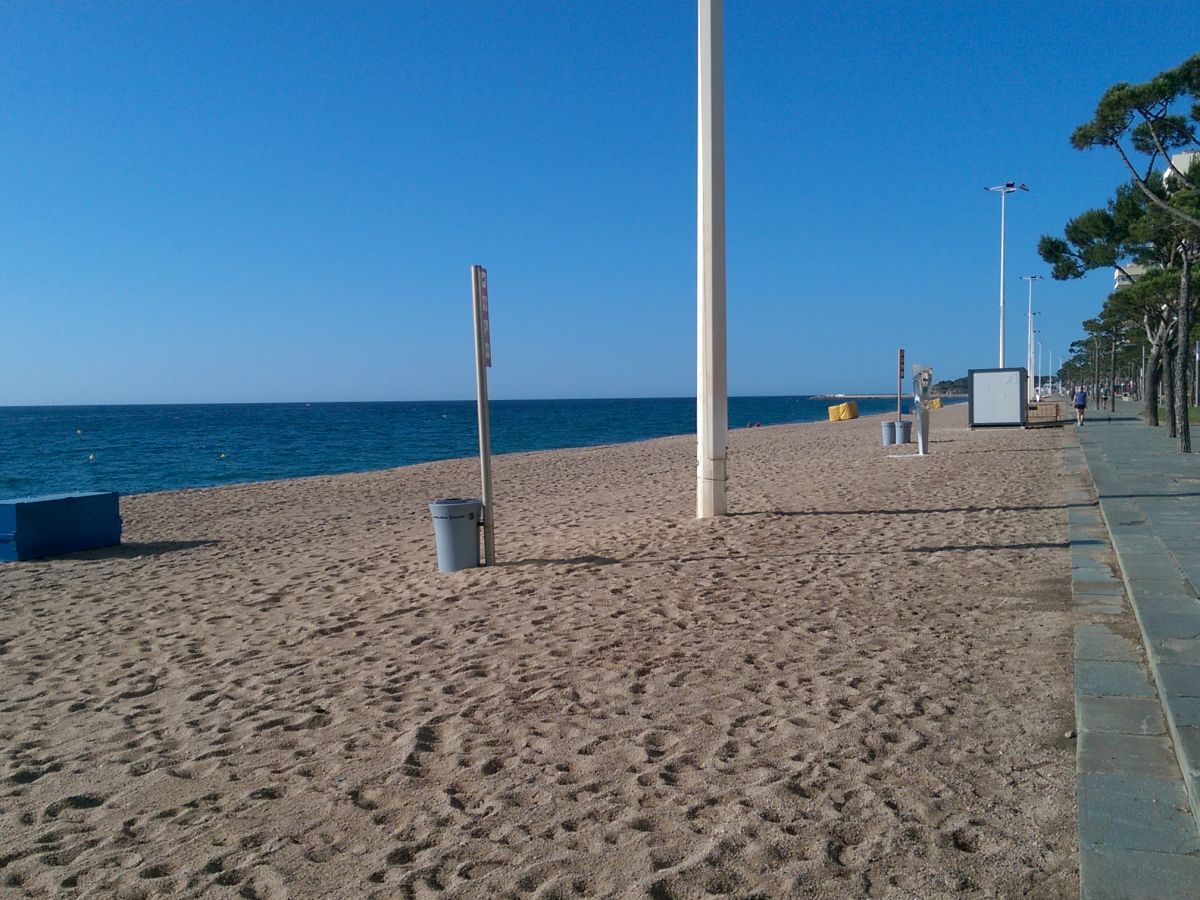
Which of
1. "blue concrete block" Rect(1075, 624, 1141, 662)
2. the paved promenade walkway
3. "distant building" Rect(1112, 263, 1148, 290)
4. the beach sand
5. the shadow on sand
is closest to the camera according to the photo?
the paved promenade walkway

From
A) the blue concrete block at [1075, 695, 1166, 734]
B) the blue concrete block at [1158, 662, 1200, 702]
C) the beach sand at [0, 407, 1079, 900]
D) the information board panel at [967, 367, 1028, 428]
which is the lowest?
the beach sand at [0, 407, 1079, 900]

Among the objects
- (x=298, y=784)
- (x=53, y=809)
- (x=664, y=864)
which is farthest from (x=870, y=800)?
(x=53, y=809)

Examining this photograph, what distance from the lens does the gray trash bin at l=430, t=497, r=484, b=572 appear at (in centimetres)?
810

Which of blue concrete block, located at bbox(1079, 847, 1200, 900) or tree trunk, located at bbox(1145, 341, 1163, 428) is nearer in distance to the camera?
blue concrete block, located at bbox(1079, 847, 1200, 900)

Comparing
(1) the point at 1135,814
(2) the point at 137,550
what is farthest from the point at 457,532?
(1) the point at 1135,814

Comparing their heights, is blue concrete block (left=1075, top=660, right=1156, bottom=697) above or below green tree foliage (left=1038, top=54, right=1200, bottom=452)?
below

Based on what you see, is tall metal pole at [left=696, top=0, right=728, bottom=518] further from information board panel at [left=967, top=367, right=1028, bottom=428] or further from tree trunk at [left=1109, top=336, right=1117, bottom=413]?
tree trunk at [left=1109, top=336, right=1117, bottom=413]

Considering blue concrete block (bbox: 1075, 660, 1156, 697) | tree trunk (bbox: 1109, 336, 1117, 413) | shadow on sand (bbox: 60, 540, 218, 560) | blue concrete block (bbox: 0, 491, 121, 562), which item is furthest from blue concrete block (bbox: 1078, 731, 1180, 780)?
tree trunk (bbox: 1109, 336, 1117, 413)

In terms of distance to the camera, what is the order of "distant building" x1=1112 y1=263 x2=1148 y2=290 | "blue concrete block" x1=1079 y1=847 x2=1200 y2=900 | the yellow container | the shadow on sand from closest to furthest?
"blue concrete block" x1=1079 y1=847 x2=1200 y2=900 < the shadow on sand < "distant building" x1=1112 y1=263 x2=1148 y2=290 < the yellow container

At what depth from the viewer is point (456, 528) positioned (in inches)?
321

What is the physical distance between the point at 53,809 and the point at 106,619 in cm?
387

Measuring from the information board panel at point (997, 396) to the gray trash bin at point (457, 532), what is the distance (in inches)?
860

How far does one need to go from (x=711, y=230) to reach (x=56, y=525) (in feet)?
26.2

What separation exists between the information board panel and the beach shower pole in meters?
21.6
